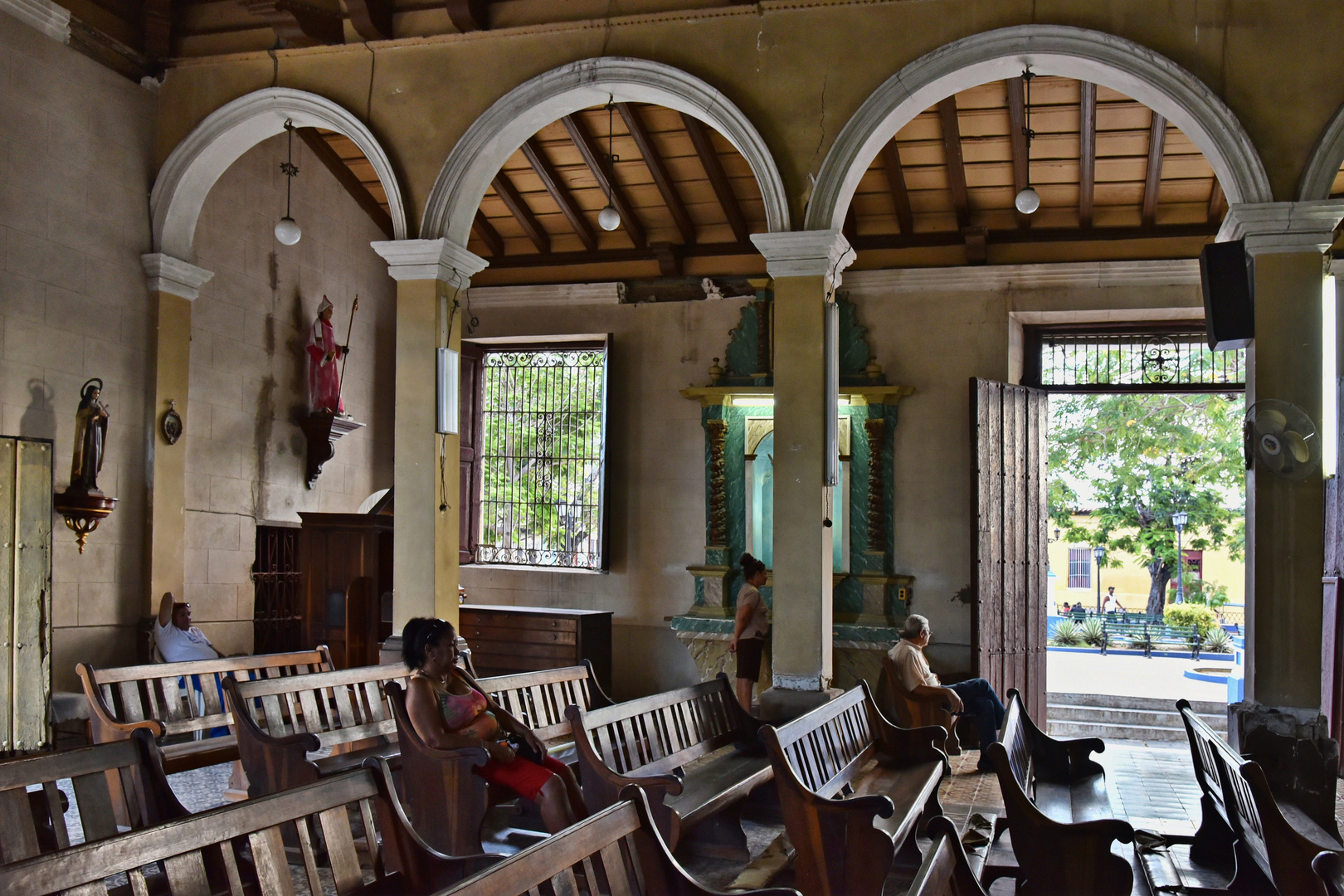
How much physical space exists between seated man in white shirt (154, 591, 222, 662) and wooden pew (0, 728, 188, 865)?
4.42m

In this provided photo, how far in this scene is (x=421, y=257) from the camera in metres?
7.44

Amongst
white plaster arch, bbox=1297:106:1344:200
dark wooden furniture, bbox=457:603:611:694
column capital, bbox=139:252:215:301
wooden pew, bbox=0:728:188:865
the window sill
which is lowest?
dark wooden furniture, bbox=457:603:611:694

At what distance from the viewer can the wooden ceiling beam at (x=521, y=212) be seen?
33.9 ft

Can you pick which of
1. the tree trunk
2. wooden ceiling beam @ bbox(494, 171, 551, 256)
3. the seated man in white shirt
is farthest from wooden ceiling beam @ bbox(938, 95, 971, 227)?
the tree trunk

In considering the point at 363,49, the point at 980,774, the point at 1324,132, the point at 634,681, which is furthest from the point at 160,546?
the point at 1324,132

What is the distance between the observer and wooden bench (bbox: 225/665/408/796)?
4223 mm

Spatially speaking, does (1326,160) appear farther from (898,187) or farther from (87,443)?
(87,443)

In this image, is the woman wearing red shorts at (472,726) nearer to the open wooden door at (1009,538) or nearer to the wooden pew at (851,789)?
the wooden pew at (851,789)

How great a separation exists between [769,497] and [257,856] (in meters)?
8.46

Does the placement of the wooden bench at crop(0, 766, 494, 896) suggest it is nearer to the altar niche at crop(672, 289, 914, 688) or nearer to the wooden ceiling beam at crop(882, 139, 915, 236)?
the altar niche at crop(672, 289, 914, 688)

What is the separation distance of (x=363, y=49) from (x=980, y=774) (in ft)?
21.1

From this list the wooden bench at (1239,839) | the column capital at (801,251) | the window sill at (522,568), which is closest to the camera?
the wooden bench at (1239,839)

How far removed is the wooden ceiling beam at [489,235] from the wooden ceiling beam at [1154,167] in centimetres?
632

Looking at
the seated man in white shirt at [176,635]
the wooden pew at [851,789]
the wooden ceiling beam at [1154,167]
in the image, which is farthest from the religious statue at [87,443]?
the wooden ceiling beam at [1154,167]
